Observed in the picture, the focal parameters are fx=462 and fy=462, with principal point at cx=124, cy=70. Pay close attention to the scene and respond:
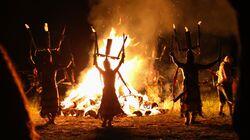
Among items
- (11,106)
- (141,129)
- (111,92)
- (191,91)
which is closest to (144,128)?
(141,129)

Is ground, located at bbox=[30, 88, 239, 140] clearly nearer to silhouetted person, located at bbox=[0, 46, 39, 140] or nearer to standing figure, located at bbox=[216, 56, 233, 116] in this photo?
standing figure, located at bbox=[216, 56, 233, 116]

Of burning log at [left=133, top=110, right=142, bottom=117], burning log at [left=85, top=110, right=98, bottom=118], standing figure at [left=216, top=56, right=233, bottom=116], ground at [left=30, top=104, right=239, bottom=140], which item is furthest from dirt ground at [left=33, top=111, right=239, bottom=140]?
Result: standing figure at [left=216, top=56, right=233, bottom=116]

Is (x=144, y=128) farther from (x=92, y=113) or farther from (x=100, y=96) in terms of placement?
(x=100, y=96)

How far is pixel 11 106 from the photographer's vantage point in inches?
99.4

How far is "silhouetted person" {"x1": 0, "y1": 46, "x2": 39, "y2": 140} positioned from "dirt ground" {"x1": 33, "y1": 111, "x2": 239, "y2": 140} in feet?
29.8

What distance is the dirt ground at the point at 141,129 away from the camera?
463 inches

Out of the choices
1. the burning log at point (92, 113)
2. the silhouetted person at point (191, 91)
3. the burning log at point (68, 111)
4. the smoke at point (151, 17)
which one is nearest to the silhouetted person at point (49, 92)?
the burning log at point (92, 113)

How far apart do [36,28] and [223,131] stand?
2048 cm

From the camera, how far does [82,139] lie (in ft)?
37.7

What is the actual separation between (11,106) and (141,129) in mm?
10712

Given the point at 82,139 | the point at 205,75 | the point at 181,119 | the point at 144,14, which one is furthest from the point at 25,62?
the point at 82,139

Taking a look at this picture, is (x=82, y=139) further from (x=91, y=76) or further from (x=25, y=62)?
(x=25, y=62)

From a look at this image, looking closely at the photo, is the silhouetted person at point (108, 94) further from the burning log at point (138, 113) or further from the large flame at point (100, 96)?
the burning log at point (138, 113)

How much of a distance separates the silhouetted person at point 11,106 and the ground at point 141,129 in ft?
30.0
